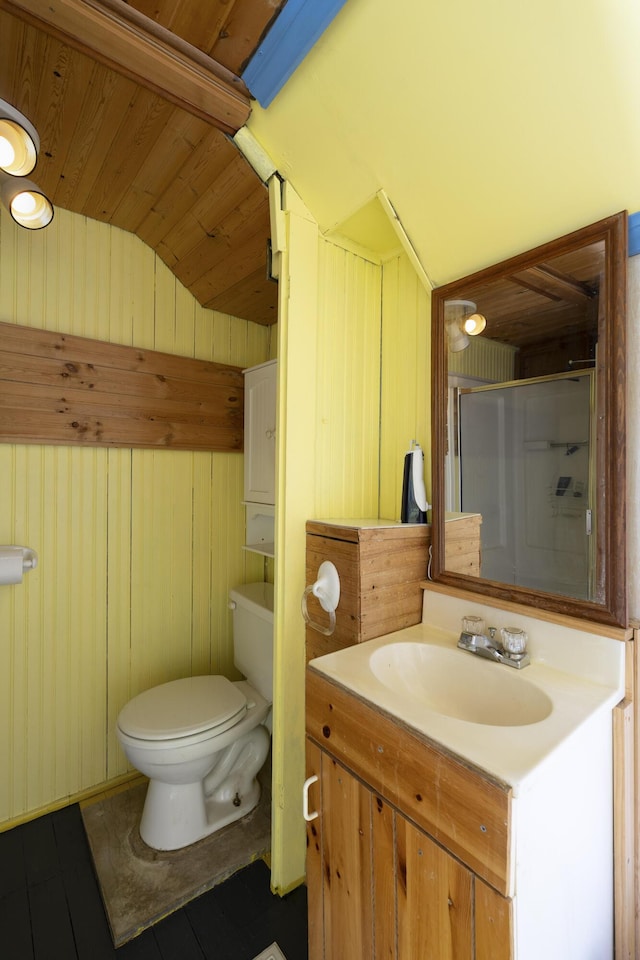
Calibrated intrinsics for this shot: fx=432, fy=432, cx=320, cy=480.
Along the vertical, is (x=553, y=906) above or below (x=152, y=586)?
below

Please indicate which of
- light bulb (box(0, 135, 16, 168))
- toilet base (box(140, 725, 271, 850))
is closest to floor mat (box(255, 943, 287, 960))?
toilet base (box(140, 725, 271, 850))

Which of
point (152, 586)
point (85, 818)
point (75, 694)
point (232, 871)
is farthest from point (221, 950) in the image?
point (152, 586)

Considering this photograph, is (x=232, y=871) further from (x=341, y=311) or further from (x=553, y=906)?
(x=341, y=311)

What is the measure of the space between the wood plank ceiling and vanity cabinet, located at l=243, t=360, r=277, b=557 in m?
0.39

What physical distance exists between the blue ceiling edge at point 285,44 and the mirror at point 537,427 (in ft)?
2.22

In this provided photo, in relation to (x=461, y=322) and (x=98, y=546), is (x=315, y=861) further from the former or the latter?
(x=461, y=322)

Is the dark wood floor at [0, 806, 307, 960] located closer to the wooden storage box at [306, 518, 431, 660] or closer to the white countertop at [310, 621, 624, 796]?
the wooden storage box at [306, 518, 431, 660]

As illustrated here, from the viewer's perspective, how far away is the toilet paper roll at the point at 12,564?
4.85ft

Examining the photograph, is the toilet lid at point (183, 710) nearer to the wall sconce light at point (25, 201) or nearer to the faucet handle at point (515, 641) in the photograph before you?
the faucet handle at point (515, 641)

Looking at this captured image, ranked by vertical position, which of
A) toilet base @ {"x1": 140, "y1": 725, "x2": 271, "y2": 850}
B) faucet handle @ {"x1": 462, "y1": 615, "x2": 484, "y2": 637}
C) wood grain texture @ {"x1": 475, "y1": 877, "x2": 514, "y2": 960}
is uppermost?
faucet handle @ {"x1": 462, "y1": 615, "x2": 484, "y2": 637}

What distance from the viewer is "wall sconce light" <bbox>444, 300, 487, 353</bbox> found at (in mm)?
1246

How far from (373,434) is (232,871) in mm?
1585

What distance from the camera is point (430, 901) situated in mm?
768

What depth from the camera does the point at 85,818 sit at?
168 cm
